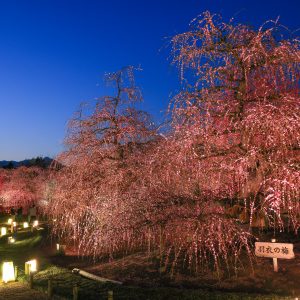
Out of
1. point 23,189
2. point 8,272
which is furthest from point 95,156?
point 23,189

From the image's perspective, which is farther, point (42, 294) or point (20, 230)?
point (20, 230)

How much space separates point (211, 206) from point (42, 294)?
15.9 feet

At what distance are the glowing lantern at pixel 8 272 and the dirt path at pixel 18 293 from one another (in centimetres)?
21

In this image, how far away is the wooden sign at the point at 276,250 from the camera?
29.6 ft

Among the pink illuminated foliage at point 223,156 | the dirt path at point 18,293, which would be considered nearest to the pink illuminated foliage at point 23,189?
the dirt path at point 18,293

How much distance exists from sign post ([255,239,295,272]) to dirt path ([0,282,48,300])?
5.16 m

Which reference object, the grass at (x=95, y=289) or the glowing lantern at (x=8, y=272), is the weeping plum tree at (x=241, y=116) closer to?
the grass at (x=95, y=289)

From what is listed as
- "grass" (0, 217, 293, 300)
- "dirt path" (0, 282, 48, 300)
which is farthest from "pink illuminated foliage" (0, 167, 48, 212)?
"dirt path" (0, 282, 48, 300)

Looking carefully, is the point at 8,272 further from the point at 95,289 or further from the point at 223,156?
the point at 223,156

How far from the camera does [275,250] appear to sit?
30.1 ft

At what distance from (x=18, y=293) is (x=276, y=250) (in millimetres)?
6587

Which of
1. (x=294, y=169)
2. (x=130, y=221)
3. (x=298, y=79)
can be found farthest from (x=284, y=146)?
(x=130, y=221)

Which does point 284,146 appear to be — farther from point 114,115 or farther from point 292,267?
point 114,115

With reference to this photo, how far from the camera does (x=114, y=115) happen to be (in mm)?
14102
